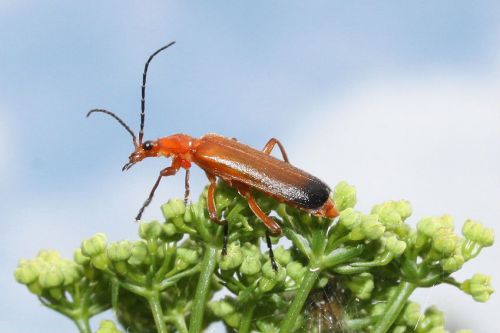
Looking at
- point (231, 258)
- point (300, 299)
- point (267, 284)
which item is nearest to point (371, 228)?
point (300, 299)

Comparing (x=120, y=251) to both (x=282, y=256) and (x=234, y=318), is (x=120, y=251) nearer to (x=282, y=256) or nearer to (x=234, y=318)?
(x=234, y=318)

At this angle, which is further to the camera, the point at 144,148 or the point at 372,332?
the point at 144,148

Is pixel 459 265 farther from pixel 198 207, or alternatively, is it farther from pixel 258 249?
pixel 198 207

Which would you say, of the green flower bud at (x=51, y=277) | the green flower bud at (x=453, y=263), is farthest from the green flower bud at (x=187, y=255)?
the green flower bud at (x=453, y=263)

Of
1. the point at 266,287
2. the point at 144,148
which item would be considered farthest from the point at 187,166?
the point at 266,287

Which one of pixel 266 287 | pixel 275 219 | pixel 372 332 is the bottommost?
pixel 372 332

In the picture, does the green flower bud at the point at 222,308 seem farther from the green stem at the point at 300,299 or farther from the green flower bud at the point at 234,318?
the green stem at the point at 300,299
